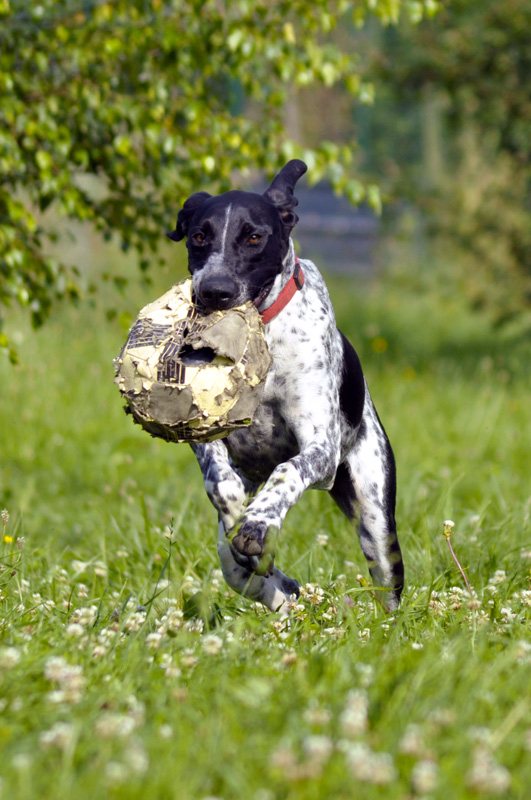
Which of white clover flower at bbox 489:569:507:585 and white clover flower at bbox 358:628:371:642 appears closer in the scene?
white clover flower at bbox 358:628:371:642

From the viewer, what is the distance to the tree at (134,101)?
173 inches

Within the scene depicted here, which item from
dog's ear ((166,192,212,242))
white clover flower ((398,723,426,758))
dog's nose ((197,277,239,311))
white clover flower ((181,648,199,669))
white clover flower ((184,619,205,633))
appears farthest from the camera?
dog's ear ((166,192,212,242))

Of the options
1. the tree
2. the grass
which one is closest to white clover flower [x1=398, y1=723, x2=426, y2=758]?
the grass

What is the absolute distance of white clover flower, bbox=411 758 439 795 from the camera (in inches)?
67.4

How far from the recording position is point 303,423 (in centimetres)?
337

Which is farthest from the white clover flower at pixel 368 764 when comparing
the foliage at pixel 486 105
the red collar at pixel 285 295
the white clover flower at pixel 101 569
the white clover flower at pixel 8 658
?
the foliage at pixel 486 105

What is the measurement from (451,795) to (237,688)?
0.60 m

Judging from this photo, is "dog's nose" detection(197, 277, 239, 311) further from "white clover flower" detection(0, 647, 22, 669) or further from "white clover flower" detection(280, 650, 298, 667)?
"white clover flower" detection(0, 647, 22, 669)

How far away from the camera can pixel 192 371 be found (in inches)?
116

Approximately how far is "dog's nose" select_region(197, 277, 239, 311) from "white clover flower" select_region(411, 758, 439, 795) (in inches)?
66.2

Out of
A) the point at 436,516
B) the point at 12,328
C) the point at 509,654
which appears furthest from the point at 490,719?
the point at 12,328

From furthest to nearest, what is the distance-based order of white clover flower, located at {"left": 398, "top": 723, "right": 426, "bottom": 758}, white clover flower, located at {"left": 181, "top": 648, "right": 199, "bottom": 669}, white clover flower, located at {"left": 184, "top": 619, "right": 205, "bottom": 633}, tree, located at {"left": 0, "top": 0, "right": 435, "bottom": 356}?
tree, located at {"left": 0, "top": 0, "right": 435, "bottom": 356} → white clover flower, located at {"left": 184, "top": 619, "right": 205, "bottom": 633} → white clover flower, located at {"left": 181, "top": 648, "right": 199, "bottom": 669} → white clover flower, located at {"left": 398, "top": 723, "right": 426, "bottom": 758}

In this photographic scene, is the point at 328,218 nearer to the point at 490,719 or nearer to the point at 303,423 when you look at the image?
the point at 303,423

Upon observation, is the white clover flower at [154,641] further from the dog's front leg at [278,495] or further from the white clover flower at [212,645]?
the dog's front leg at [278,495]
